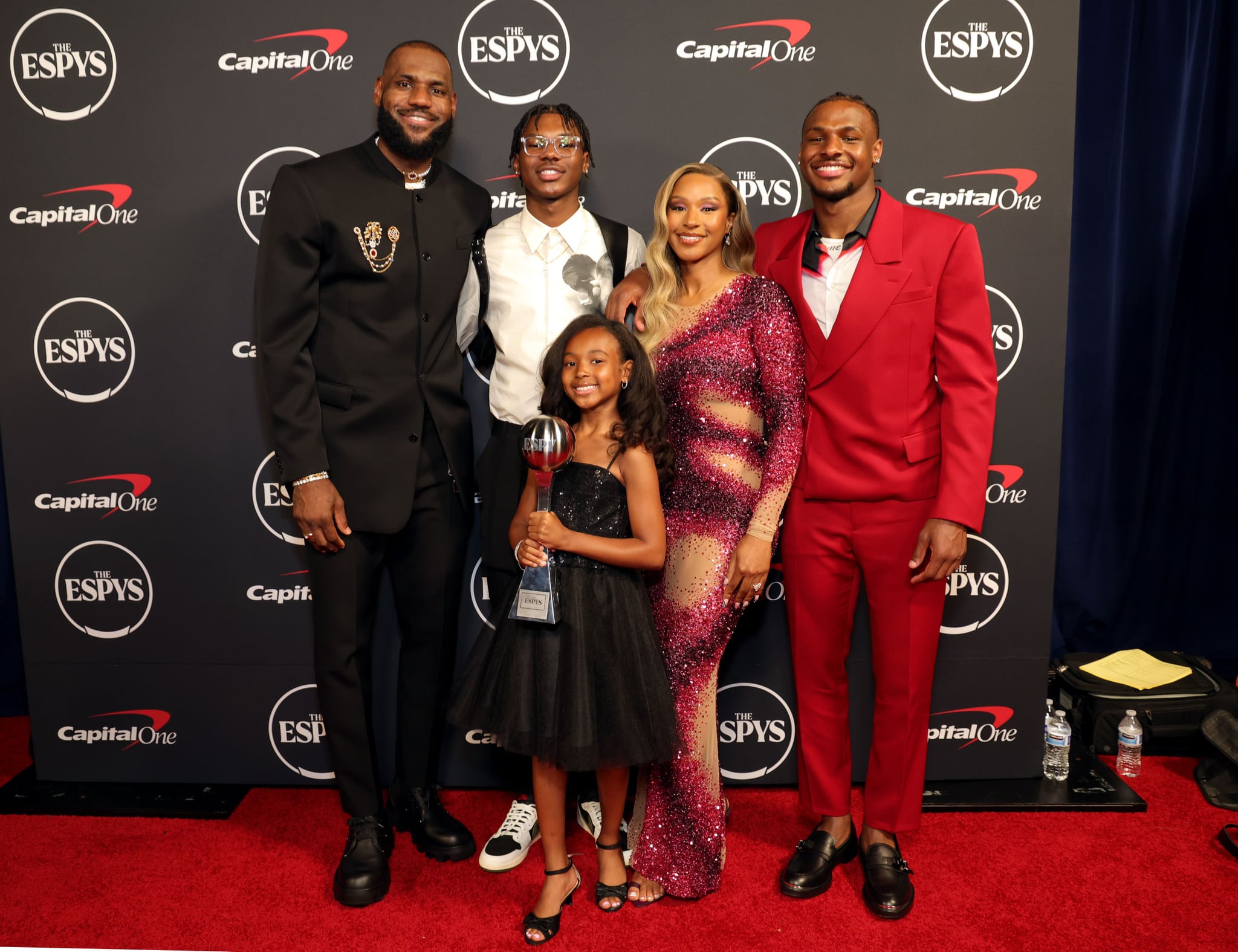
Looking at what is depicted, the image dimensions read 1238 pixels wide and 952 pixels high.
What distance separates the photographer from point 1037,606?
10.9 ft

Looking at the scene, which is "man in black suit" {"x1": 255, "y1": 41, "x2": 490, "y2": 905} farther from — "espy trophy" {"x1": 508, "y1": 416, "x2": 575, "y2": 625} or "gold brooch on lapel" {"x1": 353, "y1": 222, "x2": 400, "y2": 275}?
"espy trophy" {"x1": 508, "y1": 416, "x2": 575, "y2": 625}

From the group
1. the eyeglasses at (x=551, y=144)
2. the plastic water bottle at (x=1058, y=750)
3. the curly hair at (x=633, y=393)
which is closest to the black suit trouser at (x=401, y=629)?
the curly hair at (x=633, y=393)

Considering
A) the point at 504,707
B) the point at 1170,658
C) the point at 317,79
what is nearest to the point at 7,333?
the point at 317,79

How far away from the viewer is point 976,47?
9.97 feet

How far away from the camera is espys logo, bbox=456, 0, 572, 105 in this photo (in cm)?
304

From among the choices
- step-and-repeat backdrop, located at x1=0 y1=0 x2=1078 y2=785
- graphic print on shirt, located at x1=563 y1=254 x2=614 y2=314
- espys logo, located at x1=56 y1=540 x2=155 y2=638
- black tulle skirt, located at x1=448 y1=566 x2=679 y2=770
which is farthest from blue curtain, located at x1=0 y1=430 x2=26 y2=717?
graphic print on shirt, located at x1=563 y1=254 x2=614 y2=314

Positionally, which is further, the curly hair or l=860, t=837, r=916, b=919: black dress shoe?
l=860, t=837, r=916, b=919: black dress shoe

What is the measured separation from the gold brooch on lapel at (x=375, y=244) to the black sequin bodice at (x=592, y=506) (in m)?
0.82

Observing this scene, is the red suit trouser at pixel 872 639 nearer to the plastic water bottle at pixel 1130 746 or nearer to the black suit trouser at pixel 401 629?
the black suit trouser at pixel 401 629

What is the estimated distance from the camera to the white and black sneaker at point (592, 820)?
9.77 feet

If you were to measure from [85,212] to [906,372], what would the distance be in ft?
8.98

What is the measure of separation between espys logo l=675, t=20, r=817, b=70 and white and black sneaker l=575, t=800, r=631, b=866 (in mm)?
2451

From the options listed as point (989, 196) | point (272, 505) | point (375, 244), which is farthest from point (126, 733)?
point (989, 196)

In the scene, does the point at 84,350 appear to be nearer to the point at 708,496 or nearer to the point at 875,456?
the point at 708,496
